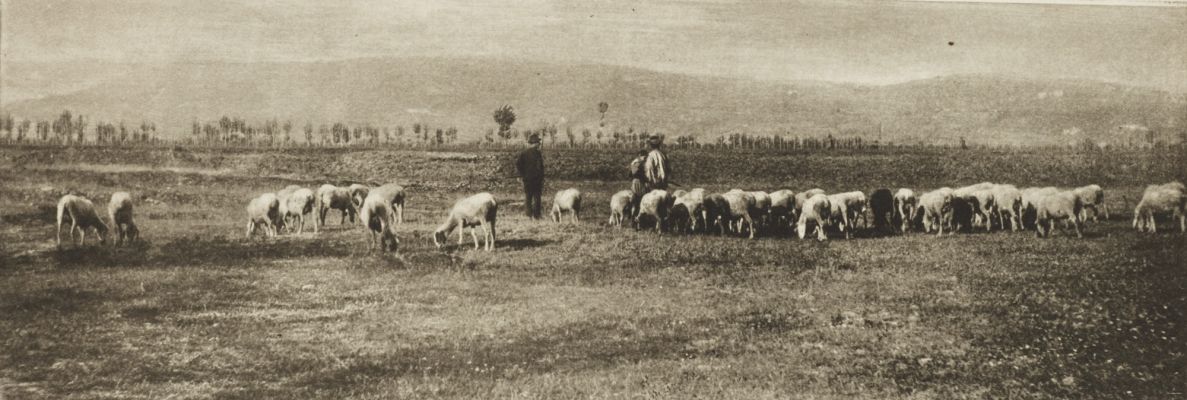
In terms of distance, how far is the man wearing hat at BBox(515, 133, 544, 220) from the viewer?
10570 millimetres

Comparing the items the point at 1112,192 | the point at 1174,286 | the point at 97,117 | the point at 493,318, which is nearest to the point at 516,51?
the point at 493,318

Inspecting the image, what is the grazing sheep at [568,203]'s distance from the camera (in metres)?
12.7

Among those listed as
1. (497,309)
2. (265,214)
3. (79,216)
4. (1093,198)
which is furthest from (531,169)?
(1093,198)

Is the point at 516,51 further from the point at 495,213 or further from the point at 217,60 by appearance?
the point at 217,60

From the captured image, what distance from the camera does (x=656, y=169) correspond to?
12414 millimetres

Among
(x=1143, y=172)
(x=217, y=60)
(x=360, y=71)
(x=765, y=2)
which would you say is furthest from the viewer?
(x=1143, y=172)

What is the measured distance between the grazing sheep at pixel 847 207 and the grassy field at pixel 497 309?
2.46m

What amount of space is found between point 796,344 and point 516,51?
4.87 meters

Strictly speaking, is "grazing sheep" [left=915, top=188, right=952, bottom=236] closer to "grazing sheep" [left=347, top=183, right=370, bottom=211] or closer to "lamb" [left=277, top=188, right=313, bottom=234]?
"grazing sheep" [left=347, top=183, right=370, bottom=211]


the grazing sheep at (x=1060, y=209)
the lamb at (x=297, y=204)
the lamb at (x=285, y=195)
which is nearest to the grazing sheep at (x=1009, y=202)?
the grazing sheep at (x=1060, y=209)

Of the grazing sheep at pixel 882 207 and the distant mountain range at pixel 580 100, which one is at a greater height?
the distant mountain range at pixel 580 100

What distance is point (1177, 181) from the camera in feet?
32.9

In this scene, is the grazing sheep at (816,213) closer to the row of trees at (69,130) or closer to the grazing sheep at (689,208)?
the grazing sheep at (689,208)

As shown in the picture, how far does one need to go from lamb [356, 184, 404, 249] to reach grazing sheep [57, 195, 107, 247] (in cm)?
284
